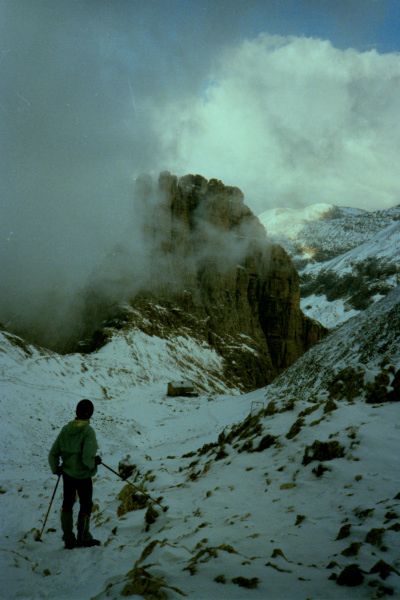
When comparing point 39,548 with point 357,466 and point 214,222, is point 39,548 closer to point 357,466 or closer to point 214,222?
point 357,466

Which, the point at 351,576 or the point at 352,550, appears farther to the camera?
the point at 352,550

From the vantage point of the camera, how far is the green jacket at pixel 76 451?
700 centimetres

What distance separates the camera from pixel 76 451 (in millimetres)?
7004

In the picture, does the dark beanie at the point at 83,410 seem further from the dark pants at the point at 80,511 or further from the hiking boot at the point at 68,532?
the hiking boot at the point at 68,532

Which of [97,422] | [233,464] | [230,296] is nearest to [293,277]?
[230,296]

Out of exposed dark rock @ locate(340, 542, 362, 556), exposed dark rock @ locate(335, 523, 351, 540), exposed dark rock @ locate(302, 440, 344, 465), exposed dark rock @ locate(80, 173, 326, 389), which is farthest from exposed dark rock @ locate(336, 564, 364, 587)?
exposed dark rock @ locate(80, 173, 326, 389)

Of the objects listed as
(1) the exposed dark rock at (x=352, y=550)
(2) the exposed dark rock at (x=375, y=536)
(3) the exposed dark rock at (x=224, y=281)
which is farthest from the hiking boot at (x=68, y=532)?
(3) the exposed dark rock at (x=224, y=281)

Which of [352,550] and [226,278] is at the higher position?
[226,278]

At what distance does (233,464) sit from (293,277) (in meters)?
122

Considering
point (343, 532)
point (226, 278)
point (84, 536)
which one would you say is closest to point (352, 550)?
point (343, 532)

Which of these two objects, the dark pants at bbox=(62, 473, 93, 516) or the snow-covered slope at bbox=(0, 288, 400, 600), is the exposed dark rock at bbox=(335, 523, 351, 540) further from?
the dark pants at bbox=(62, 473, 93, 516)

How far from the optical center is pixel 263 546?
16.0 feet

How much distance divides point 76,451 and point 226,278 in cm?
11067

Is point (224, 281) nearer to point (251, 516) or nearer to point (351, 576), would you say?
point (251, 516)
